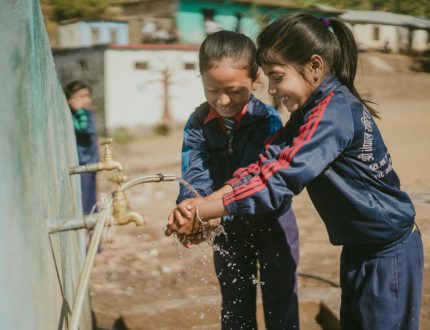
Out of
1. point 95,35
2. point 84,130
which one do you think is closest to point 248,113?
point 84,130

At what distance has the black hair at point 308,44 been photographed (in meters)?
1.88

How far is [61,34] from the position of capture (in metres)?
21.8

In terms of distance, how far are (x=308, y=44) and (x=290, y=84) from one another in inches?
5.7

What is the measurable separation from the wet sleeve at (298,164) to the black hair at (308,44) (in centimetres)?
21

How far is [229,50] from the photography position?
2303 mm

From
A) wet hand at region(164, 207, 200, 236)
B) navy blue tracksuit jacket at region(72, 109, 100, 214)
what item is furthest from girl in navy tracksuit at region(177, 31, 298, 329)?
navy blue tracksuit jacket at region(72, 109, 100, 214)

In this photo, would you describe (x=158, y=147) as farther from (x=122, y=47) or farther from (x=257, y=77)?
(x=257, y=77)

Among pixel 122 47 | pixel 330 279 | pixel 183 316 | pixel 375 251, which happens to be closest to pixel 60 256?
pixel 375 251

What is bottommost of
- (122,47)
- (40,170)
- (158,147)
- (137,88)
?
(158,147)

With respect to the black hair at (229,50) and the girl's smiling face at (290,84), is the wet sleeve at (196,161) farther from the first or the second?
the girl's smiling face at (290,84)

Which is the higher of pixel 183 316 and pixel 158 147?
pixel 183 316

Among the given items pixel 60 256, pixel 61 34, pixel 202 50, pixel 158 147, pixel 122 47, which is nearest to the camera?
pixel 60 256

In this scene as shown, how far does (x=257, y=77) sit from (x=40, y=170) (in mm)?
1384

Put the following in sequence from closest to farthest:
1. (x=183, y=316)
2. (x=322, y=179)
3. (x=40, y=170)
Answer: (x=40, y=170) < (x=322, y=179) < (x=183, y=316)
